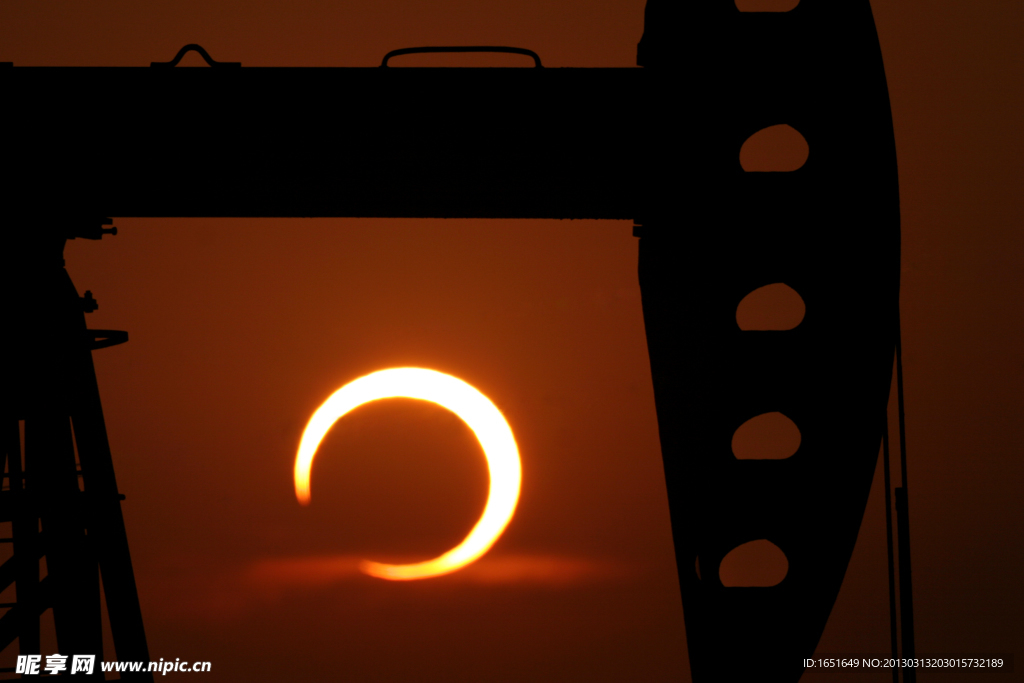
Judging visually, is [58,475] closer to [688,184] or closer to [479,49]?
[479,49]

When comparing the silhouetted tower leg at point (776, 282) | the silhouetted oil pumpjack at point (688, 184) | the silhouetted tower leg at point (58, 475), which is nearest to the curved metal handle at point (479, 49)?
the silhouetted oil pumpjack at point (688, 184)

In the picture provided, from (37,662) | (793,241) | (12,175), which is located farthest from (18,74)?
(793,241)

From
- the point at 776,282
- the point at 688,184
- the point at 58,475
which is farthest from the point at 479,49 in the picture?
the point at 58,475

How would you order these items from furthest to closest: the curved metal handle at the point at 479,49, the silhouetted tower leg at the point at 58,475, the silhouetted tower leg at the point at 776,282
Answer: the silhouetted tower leg at the point at 58,475 < the curved metal handle at the point at 479,49 < the silhouetted tower leg at the point at 776,282

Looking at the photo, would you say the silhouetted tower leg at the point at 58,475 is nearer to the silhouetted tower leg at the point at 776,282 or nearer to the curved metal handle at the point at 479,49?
the curved metal handle at the point at 479,49

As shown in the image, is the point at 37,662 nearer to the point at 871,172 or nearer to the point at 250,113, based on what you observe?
the point at 250,113

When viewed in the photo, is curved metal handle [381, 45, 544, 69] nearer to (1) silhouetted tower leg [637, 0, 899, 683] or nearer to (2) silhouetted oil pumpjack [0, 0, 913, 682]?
(2) silhouetted oil pumpjack [0, 0, 913, 682]
